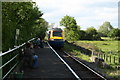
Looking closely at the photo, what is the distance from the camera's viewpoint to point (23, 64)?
40.7ft

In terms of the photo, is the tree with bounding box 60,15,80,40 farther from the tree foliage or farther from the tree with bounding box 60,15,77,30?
the tree foliage

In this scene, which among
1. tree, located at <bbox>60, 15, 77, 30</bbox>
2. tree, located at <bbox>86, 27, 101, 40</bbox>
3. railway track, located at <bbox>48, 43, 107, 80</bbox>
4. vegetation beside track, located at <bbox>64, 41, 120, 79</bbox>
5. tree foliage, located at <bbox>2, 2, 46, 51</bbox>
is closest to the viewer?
railway track, located at <bbox>48, 43, 107, 80</bbox>

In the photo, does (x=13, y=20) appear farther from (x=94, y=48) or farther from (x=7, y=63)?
(x=94, y=48)

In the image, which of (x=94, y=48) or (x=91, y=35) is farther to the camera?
(x=91, y=35)

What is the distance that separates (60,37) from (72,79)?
21.7 m

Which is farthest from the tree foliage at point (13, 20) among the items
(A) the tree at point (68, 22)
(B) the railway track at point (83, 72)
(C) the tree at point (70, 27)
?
(A) the tree at point (68, 22)

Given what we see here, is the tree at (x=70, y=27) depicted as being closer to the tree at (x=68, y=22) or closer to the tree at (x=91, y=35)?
the tree at (x=68, y=22)

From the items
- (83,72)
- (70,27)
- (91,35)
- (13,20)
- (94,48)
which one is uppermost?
(70,27)

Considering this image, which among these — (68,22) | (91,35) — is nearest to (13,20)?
(68,22)

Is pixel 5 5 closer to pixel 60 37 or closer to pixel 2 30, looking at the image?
pixel 2 30

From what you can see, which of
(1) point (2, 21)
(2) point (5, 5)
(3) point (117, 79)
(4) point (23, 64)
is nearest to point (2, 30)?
(1) point (2, 21)

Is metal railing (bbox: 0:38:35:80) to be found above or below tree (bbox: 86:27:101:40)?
below

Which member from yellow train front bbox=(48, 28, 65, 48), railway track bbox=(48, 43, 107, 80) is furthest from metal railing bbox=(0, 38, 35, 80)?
yellow train front bbox=(48, 28, 65, 48)

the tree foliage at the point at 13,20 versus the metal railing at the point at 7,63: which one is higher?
the tree foliage at the point at 13,20
